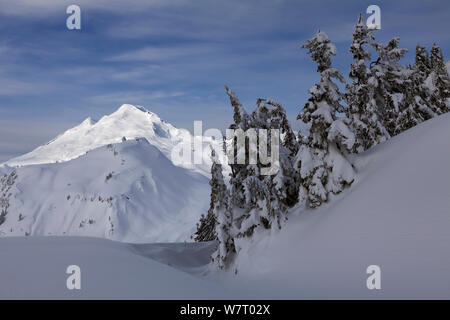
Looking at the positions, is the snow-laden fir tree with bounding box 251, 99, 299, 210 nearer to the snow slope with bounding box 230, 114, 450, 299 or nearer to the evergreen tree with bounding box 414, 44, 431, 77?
the snow slope with bounding box 230, 114, 450, 299

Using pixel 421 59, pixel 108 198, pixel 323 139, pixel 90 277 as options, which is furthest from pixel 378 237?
pixel 108 198

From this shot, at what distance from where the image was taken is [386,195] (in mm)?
14102

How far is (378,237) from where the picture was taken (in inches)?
499

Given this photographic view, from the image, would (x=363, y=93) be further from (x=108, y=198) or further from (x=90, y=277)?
(x=108, y=198)

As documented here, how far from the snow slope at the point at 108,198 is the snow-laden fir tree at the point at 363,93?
216 ft

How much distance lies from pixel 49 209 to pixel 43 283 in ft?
332

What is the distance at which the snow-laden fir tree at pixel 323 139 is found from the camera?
17.1m

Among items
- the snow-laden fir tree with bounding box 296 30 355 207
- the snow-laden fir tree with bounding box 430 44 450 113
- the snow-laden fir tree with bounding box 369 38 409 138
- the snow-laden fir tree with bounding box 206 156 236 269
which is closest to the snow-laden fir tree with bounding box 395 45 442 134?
the snow-laden fir tree with bounding box 369 38 409 138

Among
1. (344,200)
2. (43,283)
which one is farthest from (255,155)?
(43,283)

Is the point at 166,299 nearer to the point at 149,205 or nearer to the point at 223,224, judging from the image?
the point at 223,224

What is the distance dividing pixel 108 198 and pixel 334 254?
302ft

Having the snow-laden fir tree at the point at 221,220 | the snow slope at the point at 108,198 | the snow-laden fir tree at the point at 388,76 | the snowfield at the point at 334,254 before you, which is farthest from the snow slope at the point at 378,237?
the snow slope at the point at 108,198

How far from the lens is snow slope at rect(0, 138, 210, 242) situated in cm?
9106

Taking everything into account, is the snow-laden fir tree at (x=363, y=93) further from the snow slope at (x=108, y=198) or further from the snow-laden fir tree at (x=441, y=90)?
the snow slope at (x=108, y=198)
